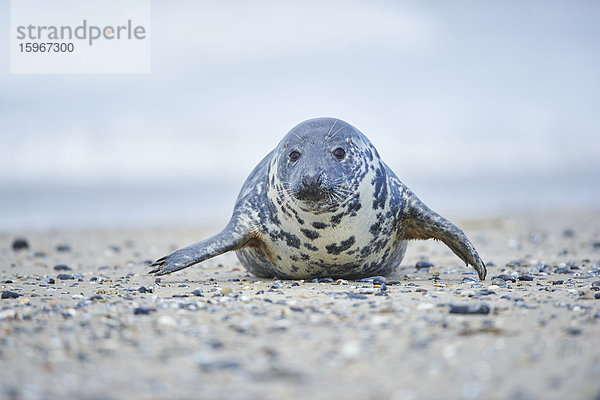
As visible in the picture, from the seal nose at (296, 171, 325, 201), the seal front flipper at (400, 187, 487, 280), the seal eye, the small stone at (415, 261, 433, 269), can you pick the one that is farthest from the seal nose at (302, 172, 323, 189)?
the small stone at (415, 261, 433, 269)

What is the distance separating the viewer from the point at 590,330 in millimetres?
3072

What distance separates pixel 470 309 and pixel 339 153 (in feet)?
6.40

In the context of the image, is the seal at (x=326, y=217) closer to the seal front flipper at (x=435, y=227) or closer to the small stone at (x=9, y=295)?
the seal front flipper at (x=435, y=227)

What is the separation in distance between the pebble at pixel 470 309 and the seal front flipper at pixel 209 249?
2.36 meters

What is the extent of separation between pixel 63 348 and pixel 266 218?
103 inches

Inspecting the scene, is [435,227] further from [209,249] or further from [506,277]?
[209,249]

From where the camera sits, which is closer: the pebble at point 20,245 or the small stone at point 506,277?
the small stone at point 506,277

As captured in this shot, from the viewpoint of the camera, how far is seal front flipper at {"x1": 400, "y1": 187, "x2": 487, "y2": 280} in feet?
17.9

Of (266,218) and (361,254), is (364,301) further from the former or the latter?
(266,218)

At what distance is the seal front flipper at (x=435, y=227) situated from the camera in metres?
5.45

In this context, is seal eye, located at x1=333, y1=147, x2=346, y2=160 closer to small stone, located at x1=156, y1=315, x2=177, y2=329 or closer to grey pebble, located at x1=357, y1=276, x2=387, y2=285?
grey pebble, located at x1=357, y1=276, x2=387, y2=285

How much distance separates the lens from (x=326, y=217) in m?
4.87

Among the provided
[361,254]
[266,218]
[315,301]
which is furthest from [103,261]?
[315,301]

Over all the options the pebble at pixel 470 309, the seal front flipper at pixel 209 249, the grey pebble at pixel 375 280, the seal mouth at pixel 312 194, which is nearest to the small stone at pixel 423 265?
the grey pebble at pixel 375 280
